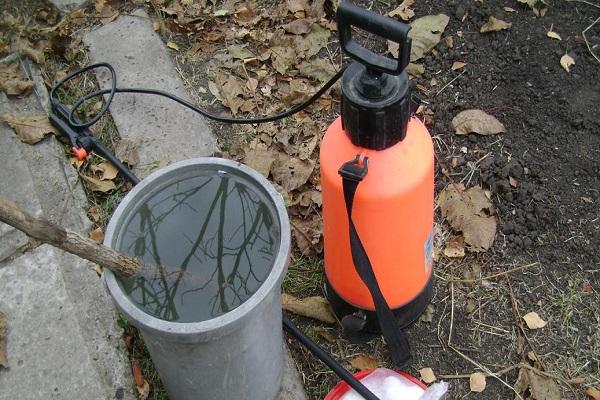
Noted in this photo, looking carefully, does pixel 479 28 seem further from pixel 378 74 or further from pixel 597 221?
pixel 378 74

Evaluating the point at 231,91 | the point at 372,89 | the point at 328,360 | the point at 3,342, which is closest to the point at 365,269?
the point at 328,360

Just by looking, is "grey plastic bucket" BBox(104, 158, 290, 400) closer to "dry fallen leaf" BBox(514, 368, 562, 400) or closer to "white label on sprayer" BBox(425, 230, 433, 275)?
"white label on sprayer" BBox(425, 230, 433, 275)

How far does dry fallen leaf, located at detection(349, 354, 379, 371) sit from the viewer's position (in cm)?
181

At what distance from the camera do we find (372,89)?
4.49 ft

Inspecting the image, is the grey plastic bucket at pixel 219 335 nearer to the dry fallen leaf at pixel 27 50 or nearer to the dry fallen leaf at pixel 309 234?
the dry fallen leaf at pixel 309 234

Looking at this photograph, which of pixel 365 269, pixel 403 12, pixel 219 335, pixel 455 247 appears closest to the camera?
pixel 219 335

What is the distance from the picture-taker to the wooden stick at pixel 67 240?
112cm

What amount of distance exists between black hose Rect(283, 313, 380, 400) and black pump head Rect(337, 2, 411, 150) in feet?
1.94

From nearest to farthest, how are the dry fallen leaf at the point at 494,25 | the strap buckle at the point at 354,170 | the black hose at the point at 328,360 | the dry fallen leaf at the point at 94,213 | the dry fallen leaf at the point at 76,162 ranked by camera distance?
1. the strap buckle at the point at 354,170
2. the black hose at the point at 328,360
3. the dry fallen leaf at the point at 94,213
4. the dry fallen leaf at the point at 76,162
5. the dry fallen leaf at the point at 494,25

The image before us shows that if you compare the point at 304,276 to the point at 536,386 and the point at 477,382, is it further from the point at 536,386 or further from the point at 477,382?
the point at 536,386

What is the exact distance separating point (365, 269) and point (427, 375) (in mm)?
489

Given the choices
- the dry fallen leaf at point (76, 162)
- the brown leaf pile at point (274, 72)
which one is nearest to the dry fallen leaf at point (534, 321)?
the brown leaf pile at point (274, 72)

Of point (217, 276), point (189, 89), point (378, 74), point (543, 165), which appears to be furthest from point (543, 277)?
point (189, 89)

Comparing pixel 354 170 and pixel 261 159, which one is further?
pixel 261 159
